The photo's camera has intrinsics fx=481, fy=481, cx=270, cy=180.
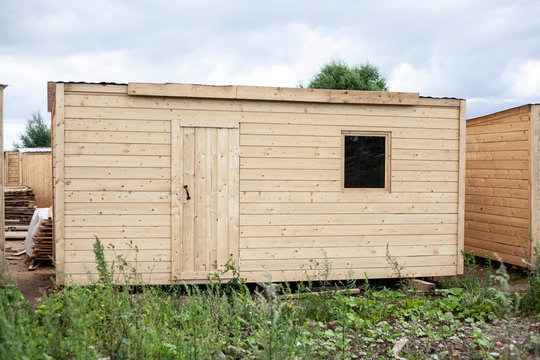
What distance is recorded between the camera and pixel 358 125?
283 inches

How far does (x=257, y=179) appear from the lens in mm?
6922

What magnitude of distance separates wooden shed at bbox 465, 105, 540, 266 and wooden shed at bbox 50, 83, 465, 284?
1785 mm

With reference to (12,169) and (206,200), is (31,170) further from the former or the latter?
(206,200)

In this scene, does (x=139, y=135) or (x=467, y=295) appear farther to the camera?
(x=139, y=135)

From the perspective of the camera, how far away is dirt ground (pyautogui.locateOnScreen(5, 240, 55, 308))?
693cm

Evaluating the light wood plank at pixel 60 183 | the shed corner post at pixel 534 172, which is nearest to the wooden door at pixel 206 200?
the light wood plank at pixel 60 183

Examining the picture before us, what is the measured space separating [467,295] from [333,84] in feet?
69.1

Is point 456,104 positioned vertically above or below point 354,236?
above

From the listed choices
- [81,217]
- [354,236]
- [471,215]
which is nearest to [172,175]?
[81,217]

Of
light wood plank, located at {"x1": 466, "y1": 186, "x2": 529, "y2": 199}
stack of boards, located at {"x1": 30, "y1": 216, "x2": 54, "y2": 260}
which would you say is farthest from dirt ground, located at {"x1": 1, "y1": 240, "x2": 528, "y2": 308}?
light wood plank, located at {"x1": 466, "y1": 186, "x2": 529, "y2": 199}

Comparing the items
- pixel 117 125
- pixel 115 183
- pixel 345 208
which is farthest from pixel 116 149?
pixel 345 208

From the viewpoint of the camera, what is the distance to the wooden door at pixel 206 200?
679 cm

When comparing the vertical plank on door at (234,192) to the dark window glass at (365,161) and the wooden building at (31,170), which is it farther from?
the wooden building at (31,170)

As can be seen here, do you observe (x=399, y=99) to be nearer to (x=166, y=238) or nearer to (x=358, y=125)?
(x=358, y=125)
